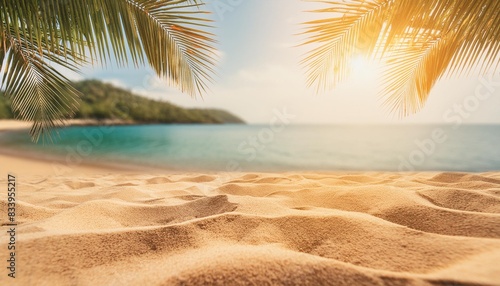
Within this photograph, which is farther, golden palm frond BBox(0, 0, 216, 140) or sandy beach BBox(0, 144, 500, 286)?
golden palm frond BBox(0, 0, 216, 140)

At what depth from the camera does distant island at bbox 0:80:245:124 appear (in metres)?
41.2

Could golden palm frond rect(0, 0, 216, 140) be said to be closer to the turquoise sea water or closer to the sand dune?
the sand dune

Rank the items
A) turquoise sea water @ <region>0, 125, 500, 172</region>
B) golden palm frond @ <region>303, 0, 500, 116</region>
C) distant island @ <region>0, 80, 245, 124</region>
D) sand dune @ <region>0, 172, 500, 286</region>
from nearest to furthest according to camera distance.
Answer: sand dune @ <region>0, 172, 500, 286</region>, golden palm frond @ <region>303, 0, 500, 116</region>, turquoise sea water @ <region>0, 125, 500, 172</region>, distant island @ <region>0, 80, 245, 124</region>

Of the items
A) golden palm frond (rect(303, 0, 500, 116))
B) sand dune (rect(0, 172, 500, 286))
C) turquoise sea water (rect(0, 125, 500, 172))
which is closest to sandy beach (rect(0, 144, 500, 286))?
sand dune (rect(0, 172, 500, 286))

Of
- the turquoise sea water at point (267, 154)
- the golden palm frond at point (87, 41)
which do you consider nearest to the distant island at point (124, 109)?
the turquoise sea water at point (267, 154)

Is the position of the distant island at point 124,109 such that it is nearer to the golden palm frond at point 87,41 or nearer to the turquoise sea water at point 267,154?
the turquoise sea water at point 267,154

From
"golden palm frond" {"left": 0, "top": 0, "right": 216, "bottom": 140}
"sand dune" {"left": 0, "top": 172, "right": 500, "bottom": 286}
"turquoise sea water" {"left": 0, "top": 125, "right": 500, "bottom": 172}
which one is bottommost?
"turquoise sea water" {"left": 0, "top": 125, "right": 500, "bottom": 172}

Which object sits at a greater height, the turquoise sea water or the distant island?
the distant island

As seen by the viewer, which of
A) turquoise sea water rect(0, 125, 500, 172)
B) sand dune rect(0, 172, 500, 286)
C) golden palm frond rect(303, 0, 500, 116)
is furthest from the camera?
turquoise sea water rect(0, 125, 500, 172)

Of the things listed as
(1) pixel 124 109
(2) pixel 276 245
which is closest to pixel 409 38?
(2) pixel 276 245

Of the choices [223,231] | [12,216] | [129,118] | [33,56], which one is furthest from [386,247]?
[129,118]

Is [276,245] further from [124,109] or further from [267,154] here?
[124,109]

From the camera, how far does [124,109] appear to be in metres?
50.2

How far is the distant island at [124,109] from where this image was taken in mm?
41219
